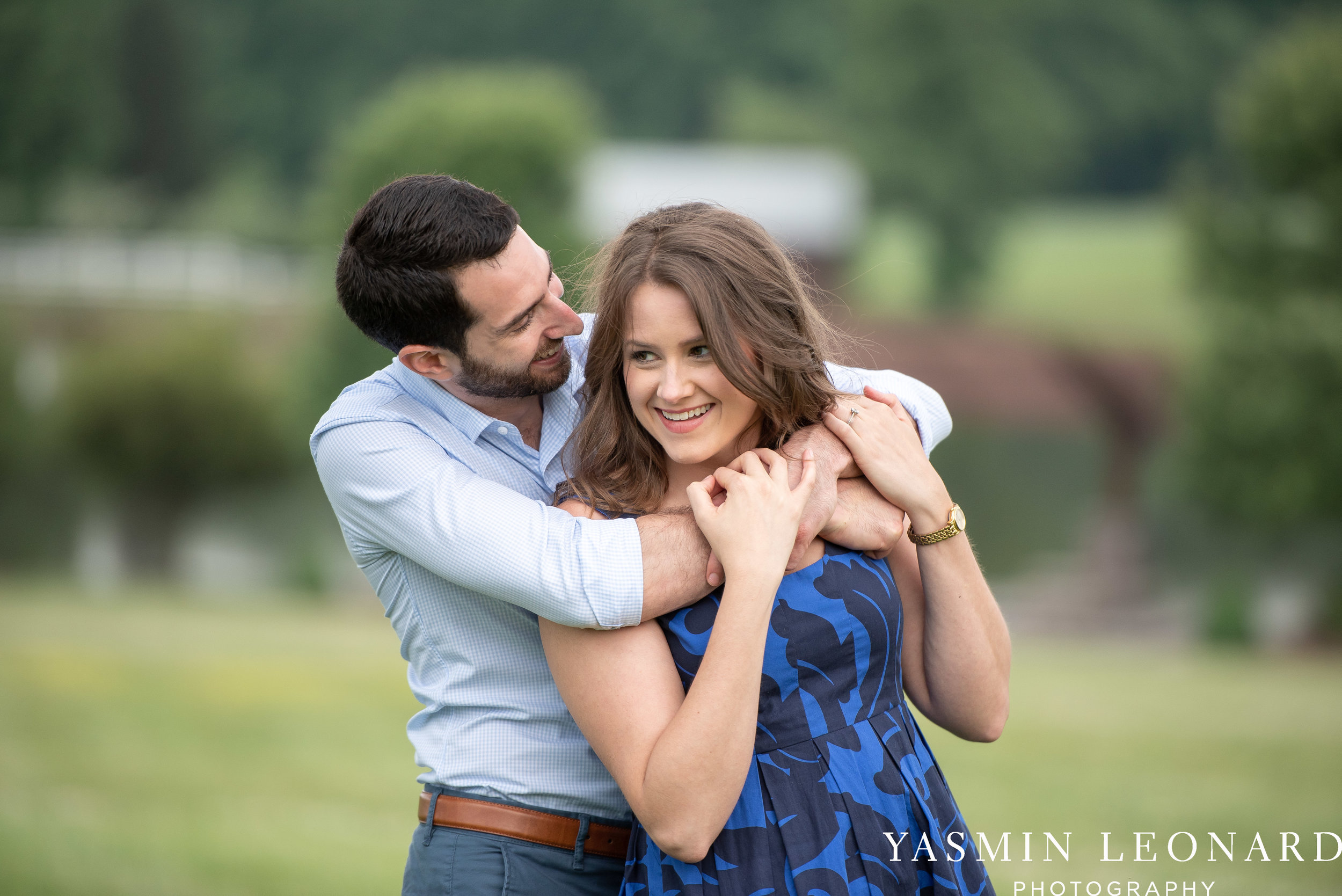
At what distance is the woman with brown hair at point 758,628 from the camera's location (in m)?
1.81

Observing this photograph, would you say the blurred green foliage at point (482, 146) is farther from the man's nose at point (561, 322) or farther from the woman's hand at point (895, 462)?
the woman's hand at point (895, 462)

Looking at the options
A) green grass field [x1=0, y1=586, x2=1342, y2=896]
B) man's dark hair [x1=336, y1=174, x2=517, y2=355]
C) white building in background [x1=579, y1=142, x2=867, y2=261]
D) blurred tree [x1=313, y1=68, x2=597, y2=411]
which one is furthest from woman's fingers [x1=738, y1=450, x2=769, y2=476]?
white building in background [x1=579, y1=142, x2=867, y2=261]

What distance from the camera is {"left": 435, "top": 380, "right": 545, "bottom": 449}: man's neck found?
7.34 feet

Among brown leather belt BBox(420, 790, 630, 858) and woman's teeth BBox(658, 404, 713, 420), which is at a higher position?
woman's teeth BBox(658, 404, 713, 420)

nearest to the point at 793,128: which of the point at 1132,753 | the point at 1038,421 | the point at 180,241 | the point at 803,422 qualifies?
the point at 1038,421

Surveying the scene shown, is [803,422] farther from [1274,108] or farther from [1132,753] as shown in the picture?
[1274,108]

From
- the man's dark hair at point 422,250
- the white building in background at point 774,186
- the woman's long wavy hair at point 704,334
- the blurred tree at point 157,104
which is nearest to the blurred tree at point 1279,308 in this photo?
the white building in background at point 774,186

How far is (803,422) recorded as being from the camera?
2.16 metres

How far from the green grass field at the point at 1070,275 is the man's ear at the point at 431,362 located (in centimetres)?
2784

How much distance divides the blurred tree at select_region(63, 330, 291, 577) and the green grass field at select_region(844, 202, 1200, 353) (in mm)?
14734

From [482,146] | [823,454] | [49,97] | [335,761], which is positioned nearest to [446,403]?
[823,454]

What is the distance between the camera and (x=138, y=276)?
26953 millimetres

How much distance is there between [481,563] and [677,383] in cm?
42

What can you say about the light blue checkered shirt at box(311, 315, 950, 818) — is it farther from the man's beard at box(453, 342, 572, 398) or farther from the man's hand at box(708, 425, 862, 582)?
the man's hand at box(708, 425, 862, 582)
